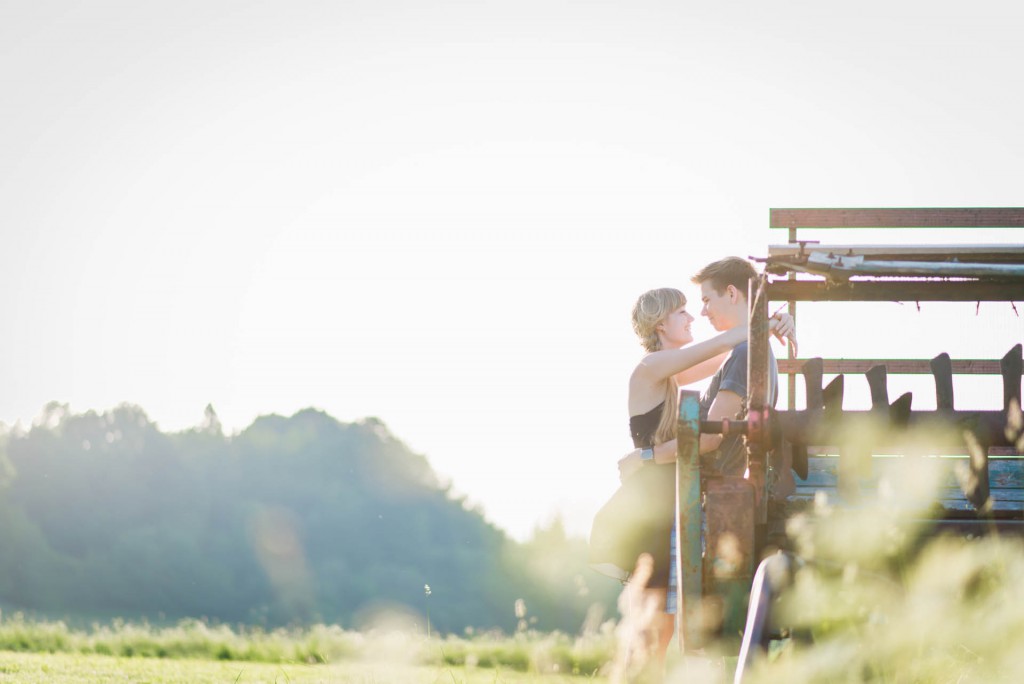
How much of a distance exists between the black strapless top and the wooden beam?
9.04ft

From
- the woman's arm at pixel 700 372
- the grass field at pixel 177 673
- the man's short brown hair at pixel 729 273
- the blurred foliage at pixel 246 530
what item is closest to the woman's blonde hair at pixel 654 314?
the man's short brown hair at pixel 729 273

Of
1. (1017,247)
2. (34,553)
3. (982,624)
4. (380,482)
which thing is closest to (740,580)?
(982,624)

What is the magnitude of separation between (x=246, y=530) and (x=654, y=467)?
5621 centimetres

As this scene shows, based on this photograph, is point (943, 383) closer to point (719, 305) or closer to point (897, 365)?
point (719, 305)

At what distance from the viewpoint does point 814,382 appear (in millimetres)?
4383

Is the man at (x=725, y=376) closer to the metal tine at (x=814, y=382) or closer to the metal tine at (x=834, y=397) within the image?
the metal tine at (x=814, y=382)

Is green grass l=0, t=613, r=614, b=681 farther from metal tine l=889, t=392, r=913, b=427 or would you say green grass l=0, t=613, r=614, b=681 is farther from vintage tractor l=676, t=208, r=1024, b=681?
metal tine l=889, t=392, r=913, b=427

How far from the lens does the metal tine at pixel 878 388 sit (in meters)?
4.14

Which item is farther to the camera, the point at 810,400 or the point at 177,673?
the point at 177,673

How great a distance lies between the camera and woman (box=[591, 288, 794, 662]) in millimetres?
5289

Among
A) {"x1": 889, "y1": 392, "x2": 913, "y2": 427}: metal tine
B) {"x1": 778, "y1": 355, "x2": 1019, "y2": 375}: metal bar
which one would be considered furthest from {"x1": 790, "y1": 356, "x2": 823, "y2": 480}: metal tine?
{"x1": 778, "y1": 355, "x2": 1019, "y2": 375}: metal bar

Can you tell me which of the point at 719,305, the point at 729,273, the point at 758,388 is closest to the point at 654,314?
the point at 719,305

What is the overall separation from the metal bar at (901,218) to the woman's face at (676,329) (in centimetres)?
351

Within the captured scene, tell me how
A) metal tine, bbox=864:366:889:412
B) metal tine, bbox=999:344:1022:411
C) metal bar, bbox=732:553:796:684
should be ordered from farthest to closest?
1. metal tine, bbox=999:344:1022:411
2. metal tine, bbox=864:366:889:412
3. metal bar, bbox=732:553:796:684
